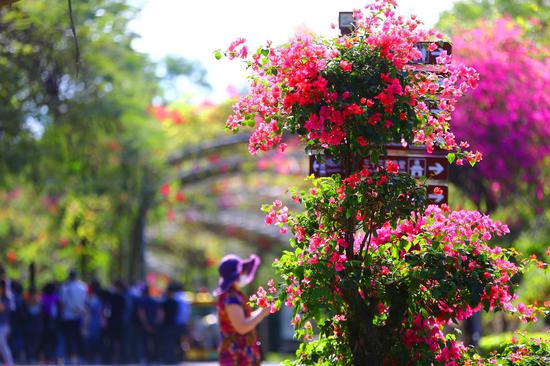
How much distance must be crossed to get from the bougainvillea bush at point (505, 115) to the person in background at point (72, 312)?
810 centimetres

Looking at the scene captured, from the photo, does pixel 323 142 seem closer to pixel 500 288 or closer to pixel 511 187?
pixel 500 288

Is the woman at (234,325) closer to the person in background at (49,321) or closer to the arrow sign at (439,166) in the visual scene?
the arrow sign at (439,166)

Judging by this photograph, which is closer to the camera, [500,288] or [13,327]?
[500,288]

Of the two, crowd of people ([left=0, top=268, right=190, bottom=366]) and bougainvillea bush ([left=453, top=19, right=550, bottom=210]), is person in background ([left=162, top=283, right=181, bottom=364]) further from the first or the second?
bougainvillea bush ([left=453, top=19, right=550, bottom=210])

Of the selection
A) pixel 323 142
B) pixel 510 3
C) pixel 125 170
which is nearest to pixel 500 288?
pixel 323 142

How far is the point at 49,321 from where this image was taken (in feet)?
71.8

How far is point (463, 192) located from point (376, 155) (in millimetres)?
8641

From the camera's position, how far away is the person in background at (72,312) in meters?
20.5

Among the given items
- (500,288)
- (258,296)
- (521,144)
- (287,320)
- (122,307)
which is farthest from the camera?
(287,320)

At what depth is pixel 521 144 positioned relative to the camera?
48.5 feet

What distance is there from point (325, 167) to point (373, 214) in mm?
751

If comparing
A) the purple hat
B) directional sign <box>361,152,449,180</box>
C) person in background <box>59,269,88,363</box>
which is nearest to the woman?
the purple hat

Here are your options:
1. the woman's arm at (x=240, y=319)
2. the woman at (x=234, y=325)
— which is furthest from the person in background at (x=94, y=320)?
the woman's arm at (x=240, y=319)

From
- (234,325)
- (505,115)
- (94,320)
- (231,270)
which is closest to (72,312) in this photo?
(94,320)
